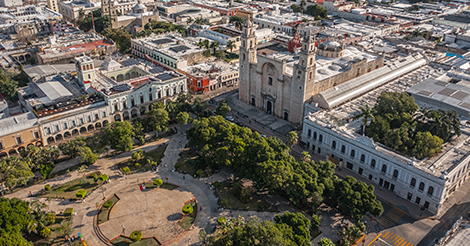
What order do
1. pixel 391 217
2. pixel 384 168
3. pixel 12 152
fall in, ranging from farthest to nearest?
pixel 12 152
pixel 384 168
pixel 391 217

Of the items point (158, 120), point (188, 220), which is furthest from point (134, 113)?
point (188, 220)

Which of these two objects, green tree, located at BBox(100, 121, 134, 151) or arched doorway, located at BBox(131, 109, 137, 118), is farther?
arched doorway, located at BBox(131, 109, 137, 118)

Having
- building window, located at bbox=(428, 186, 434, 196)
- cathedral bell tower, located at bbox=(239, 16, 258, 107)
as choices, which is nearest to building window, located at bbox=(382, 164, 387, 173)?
building window, located at bbox=(428, 186, 434, 196)

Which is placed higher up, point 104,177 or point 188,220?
point 104,177

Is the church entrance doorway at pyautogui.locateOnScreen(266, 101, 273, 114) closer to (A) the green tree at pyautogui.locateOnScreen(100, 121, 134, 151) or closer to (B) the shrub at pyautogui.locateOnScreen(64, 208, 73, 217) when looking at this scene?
(A) the green tree at pyautogui.locateOnScreen(100, 121, 134, 151)

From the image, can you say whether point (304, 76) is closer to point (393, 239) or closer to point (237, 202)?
point (237, 202)

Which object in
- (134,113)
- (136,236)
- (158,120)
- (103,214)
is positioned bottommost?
(103,214)
